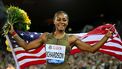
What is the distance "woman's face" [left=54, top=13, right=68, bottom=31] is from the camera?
20.1 ft

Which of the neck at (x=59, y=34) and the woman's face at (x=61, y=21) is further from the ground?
the woman's face at (x=61, y=21)

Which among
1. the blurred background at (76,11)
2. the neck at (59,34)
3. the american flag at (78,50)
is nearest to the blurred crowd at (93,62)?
the american flag at (78,50)

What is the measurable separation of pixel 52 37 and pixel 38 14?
11.7 meters

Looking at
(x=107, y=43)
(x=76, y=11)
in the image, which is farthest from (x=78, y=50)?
(x=76, y=11)

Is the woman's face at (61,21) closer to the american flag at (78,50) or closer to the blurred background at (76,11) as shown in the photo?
the american flag at (78,50)

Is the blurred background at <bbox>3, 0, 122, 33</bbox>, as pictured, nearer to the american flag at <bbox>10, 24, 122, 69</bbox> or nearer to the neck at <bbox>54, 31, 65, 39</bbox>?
the american flag at <bbox>10, 24, 122, 69</bbox>

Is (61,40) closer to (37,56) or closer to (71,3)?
(37,56)

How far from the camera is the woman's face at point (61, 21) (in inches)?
241

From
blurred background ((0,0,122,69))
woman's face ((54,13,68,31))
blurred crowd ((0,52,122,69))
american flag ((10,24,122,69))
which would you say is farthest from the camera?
blurred background ((0,0,122,69))

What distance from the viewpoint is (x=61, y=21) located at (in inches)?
241

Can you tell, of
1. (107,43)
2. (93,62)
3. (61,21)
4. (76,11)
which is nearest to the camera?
(61,21)

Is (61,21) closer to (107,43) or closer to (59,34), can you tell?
(59,34)

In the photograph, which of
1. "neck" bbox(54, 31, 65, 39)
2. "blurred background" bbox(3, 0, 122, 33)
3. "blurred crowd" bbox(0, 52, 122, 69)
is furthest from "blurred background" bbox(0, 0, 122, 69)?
"neck" bbox(54, 31, 65, 39)

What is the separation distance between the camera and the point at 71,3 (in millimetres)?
17266
